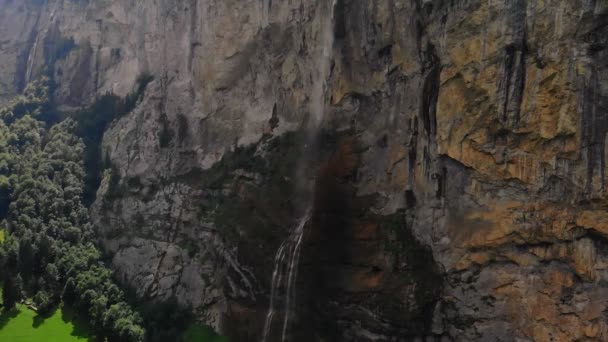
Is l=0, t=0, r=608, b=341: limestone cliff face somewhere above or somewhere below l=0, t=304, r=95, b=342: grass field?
above

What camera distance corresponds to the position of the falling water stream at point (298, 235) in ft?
121

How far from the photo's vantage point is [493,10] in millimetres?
27391

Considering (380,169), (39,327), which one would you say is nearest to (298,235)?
(380,169)

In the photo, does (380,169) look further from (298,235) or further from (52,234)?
(52,234)

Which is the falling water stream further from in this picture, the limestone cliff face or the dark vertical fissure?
the dark vertical fissure

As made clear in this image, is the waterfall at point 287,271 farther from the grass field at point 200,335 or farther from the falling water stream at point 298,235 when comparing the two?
the grass field at point 200,335

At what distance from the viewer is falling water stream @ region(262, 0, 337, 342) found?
36969 millimetres

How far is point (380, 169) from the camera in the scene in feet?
115

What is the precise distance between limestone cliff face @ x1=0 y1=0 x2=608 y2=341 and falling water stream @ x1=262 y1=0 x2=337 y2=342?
19.5 inches

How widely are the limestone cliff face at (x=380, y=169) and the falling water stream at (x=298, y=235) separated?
0.49 meters

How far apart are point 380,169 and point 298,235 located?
7.22 meters

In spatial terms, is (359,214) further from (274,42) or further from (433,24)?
(274,42)

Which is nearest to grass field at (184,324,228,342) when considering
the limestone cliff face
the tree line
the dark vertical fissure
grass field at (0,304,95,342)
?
the limestone cliff face

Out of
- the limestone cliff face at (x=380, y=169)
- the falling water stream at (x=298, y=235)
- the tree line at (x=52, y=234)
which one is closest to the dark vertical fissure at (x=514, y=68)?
the limestone cliff face at (x=380, y=169)
